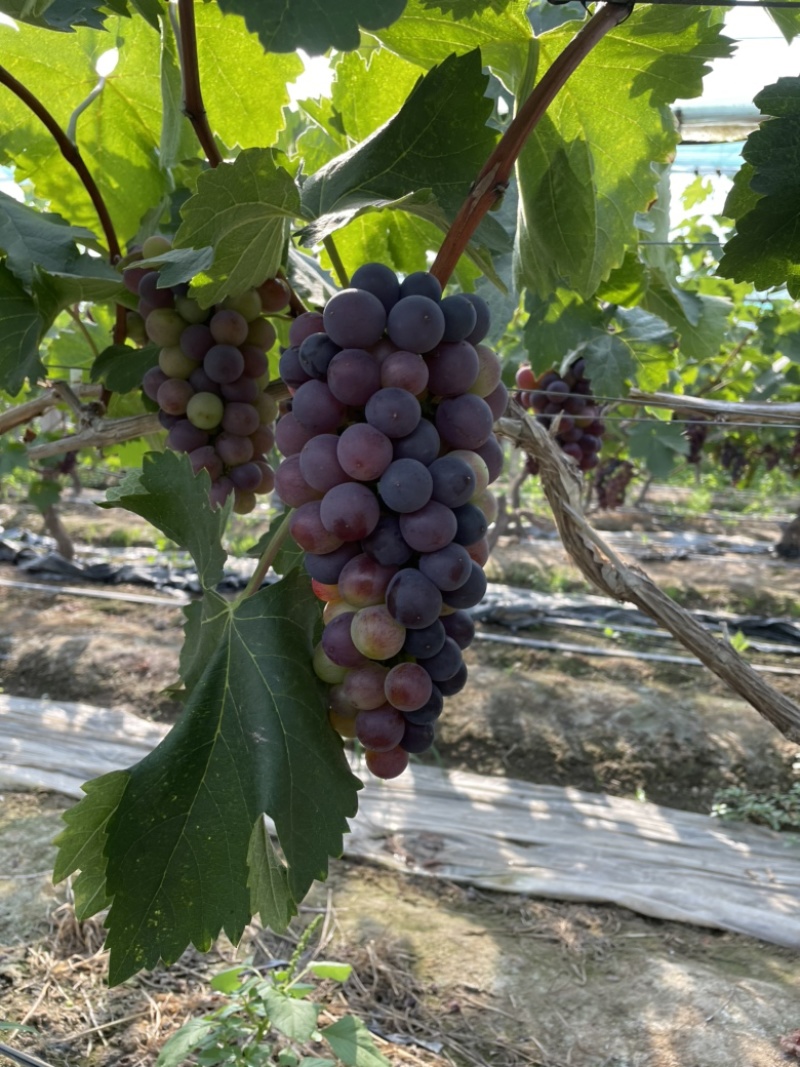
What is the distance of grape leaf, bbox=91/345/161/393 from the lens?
1.21 m

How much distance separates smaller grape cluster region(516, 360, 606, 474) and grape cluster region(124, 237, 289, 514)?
1595mm

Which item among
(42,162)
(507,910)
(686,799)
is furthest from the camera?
(686,799)

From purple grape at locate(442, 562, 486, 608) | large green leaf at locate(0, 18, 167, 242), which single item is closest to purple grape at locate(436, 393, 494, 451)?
purple grape at locate(442, 562, 486, 608)

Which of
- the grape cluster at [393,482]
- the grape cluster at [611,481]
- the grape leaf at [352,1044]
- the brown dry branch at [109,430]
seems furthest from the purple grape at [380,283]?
the grape cluster at [611,481]

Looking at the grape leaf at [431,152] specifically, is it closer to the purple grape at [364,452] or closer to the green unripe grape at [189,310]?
the purple grape at [364,452]

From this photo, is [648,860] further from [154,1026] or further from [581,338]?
[581,338]

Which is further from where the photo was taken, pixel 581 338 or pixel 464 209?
pixel 581 338

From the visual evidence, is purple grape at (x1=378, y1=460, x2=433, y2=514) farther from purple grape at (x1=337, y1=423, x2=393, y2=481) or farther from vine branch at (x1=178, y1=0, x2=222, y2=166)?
vine branch at (x1=178, y1=0, x2=222, y2=166)

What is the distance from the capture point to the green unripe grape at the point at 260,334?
1.19 m

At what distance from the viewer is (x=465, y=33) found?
2.77 feet

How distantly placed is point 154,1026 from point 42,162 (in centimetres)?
234

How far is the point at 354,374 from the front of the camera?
2.24 ft

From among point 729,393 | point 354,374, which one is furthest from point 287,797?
point 729,393

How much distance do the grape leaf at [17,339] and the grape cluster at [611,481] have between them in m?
6.88
